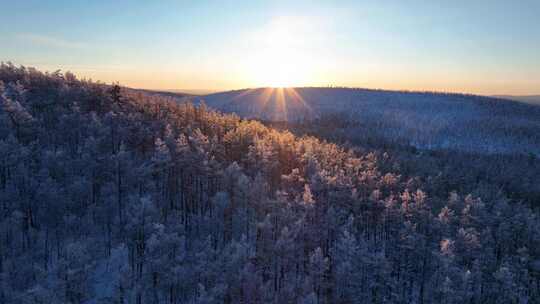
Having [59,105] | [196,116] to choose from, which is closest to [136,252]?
[59,105]

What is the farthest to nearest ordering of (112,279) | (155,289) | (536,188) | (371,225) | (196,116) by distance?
(536,188) < (196,116) < (371,225) < (112,279) < (155,289)

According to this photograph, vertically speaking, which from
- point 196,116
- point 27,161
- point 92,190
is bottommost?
point 92,190

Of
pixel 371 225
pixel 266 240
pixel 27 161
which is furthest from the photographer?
pixel 371 225

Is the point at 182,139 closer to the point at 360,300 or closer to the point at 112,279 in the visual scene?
the point at 112,279

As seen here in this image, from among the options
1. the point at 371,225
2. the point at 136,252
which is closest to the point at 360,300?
the point at 371,225

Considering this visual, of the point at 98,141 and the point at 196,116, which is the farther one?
the point at 196,116

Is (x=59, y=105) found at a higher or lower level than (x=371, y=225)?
higher
